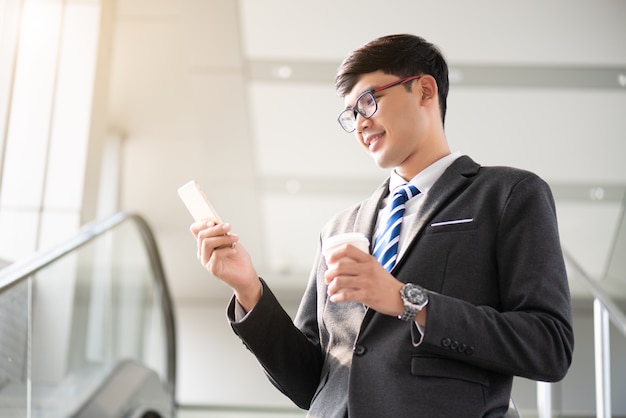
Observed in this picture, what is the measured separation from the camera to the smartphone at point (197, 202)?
1683 millimetres

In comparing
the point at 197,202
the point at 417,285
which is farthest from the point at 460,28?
the point at 417,285

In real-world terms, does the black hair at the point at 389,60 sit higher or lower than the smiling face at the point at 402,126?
higher

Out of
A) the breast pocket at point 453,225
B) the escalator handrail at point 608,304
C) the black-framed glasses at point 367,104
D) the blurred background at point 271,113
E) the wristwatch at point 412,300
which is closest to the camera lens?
the wristwatch at point 412,300

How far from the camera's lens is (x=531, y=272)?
1.52m

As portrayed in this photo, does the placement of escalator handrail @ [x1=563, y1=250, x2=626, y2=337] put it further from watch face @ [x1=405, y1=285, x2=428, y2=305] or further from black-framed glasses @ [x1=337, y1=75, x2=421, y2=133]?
watch face @ [x1=405, y1=285, x2=428, y2=305]

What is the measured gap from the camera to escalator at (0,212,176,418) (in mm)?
3000

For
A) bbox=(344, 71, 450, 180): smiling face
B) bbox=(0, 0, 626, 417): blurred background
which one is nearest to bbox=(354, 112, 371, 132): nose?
bbox=(344, 71, 450, 180): smiling face

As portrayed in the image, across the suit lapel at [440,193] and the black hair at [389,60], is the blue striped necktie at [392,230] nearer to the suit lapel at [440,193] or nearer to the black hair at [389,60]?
the suit lapel at [440,193]

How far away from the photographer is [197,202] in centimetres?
169

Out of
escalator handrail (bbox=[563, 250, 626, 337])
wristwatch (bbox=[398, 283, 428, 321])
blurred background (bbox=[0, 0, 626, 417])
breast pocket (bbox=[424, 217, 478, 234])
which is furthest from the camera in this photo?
blurred background (bbox=[0, 0, 626, 417])

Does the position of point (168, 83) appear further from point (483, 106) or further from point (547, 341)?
point (547, 341)

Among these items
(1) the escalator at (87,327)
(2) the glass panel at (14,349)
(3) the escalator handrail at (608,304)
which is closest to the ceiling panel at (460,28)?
(1) the escalator at (87,327)

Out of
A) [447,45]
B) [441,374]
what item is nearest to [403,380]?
[441,374]

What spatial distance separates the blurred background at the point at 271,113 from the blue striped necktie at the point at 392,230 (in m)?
2.75
